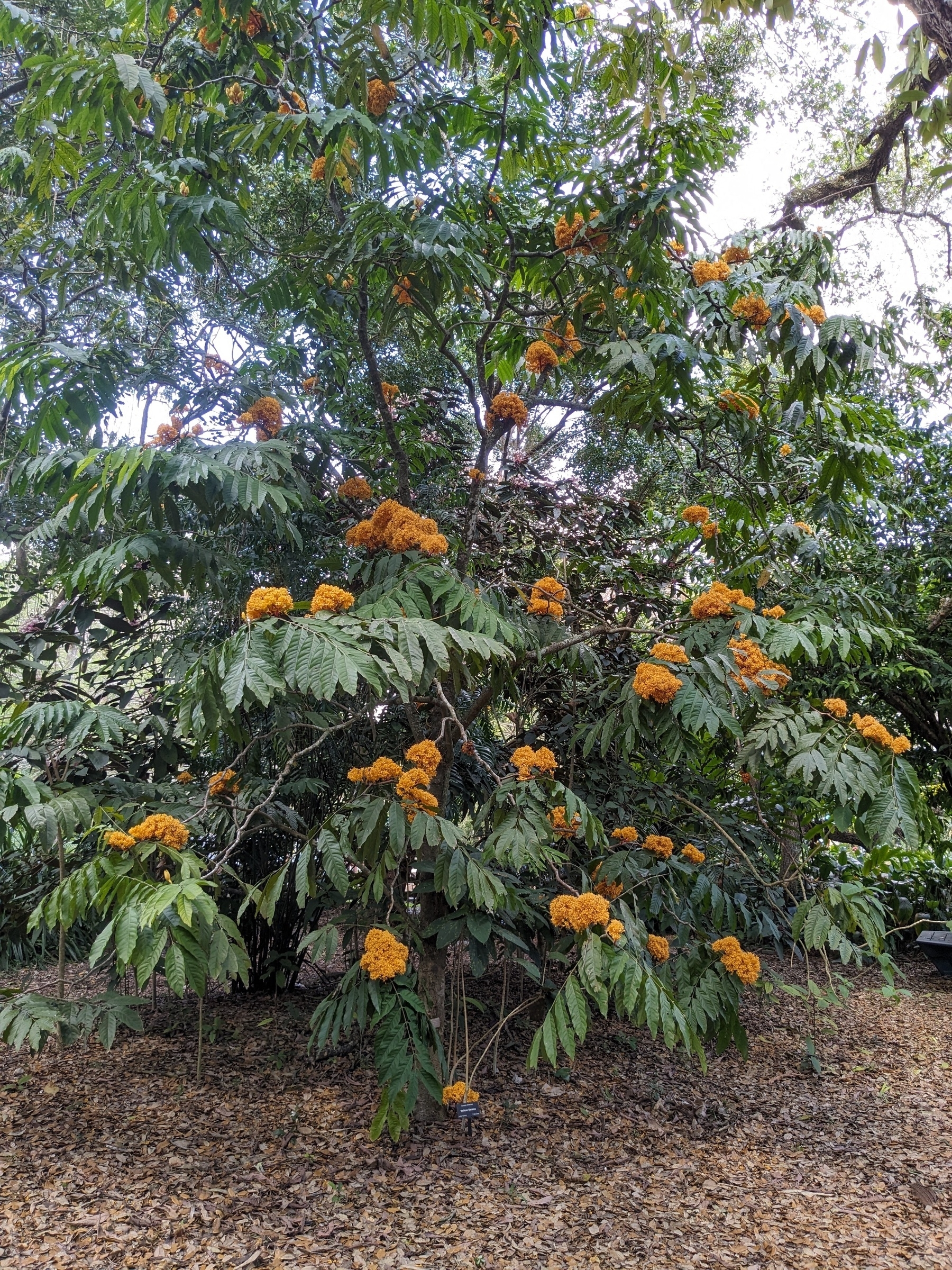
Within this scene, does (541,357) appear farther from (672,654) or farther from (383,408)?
(672,654)

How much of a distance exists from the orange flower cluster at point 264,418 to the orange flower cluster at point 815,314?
189 cm

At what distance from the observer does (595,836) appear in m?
2.56

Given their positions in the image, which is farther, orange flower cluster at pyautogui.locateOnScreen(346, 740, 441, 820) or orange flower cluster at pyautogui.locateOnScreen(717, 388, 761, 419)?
orange flower cluster at pyautogui.locateOnScreen(717, 388, 761, 419)

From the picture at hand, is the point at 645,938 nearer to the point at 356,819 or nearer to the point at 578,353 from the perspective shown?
the point at 356,819

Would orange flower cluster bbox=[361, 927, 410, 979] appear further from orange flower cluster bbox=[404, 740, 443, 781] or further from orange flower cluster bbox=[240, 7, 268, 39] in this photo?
orange flower cluster bbox=[240, 7, 268, 39]

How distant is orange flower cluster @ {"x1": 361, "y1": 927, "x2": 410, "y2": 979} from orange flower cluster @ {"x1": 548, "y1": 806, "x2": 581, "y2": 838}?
2.04ft

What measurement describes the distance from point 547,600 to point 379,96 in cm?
182

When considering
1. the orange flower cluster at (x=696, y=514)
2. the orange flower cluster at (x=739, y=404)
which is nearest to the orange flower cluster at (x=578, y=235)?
the orange flower cluster at (x=739, y=404)

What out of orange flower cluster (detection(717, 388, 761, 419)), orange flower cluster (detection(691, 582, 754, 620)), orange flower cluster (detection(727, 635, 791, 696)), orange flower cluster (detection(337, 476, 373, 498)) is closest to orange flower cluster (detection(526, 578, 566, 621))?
orange flower cluster (detection(691, 582, 754, 620))

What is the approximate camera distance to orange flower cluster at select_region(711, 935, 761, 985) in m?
2.64

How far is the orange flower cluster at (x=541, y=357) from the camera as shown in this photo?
308cm

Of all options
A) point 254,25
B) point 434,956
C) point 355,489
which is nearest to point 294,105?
point 254,25

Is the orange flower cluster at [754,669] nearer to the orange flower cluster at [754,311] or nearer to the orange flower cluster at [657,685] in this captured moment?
the orange flower cluster at [657,685]

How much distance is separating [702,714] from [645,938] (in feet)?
2.72
